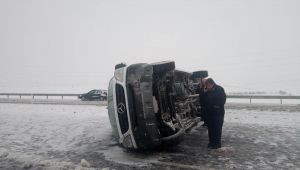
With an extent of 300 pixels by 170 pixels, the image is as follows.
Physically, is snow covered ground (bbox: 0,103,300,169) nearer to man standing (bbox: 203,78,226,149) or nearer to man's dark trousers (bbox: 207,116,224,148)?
man's dark trousers (bbox: 207,116,224,148)

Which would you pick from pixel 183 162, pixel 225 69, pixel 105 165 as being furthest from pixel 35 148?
Result: pixel 225 69

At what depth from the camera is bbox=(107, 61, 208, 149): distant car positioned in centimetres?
664

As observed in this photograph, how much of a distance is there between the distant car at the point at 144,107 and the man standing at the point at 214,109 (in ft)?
2.30

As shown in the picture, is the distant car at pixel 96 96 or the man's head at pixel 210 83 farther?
the distant car at pixel 96 96

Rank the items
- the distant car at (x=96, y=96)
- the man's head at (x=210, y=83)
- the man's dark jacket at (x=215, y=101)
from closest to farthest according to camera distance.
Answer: the man's dark jacket at (x=215, y=101)
the man's head at (x=210, y=83)
the distant car at (x=96, y=96)

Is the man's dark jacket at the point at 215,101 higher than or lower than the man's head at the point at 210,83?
lower

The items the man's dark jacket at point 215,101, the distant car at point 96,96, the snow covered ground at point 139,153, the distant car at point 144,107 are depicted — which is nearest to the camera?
the snow covered ground at point 139,153

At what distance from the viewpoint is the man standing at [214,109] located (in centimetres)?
755

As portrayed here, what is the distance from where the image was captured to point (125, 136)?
22.4ft

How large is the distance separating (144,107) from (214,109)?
1.86 m

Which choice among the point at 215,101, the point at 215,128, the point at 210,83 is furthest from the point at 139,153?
the point at 210,83

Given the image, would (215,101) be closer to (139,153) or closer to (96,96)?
(139,153)

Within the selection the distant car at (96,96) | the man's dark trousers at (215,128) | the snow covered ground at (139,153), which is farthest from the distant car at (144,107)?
the distant car at (96,96)

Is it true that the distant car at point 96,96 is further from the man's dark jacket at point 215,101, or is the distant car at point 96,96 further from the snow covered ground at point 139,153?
the man's dark jacket at point 215,101
